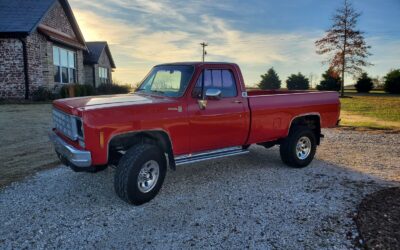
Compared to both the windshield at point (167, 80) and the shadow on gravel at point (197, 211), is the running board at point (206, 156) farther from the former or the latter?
the windshield at point (167, 80)

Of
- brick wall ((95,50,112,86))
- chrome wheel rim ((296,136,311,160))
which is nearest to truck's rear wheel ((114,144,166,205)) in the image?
chrome wheel rim ((296,136,311,160))

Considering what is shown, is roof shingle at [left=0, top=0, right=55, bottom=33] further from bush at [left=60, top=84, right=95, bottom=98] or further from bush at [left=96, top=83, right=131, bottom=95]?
bush at [left=96, top=83, right=131, bottom=95]

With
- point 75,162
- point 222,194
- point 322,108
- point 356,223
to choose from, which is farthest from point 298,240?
point 322,108

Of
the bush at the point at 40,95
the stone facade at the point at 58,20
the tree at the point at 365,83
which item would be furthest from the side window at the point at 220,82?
the tree at the point at 365,83

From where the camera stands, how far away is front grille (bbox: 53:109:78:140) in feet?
15.7

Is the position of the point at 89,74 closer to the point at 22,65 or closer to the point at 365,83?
the point at 22,65

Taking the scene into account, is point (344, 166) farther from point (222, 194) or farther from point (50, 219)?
point (50, 219)

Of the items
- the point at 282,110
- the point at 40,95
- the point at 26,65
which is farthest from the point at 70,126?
the point at 26,65

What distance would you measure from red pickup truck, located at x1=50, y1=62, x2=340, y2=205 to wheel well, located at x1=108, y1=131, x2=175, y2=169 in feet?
0.05

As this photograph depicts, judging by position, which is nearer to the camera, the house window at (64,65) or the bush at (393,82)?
the house window at (64,65)

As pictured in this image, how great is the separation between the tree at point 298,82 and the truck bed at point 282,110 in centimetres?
3272

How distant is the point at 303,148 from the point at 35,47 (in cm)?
1700

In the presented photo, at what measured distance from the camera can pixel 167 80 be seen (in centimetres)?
601

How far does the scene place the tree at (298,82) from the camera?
129 ft
